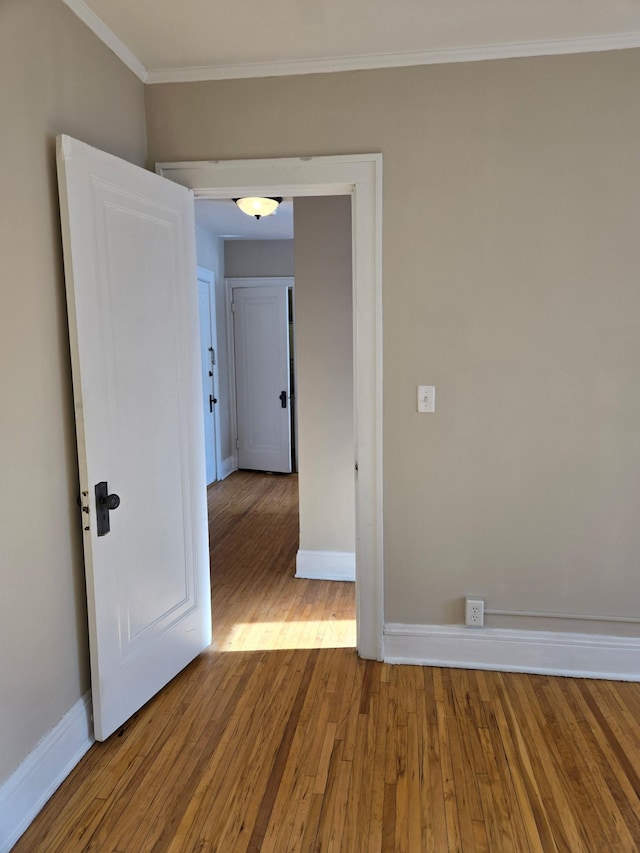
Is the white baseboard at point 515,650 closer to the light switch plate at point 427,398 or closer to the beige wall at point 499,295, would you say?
the beige wall at point 499,295

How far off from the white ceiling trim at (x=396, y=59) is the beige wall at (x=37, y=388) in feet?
1.47

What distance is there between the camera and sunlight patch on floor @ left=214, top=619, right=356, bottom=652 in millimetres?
2914

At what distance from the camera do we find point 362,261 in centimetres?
255

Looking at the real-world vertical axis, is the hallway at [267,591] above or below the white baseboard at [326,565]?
below

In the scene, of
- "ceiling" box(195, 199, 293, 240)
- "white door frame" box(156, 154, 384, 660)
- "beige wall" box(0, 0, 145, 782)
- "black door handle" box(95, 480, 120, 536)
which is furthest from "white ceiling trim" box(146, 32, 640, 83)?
"ceiling" box(195, 199, 293, 240)

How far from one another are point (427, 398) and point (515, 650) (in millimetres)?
1180

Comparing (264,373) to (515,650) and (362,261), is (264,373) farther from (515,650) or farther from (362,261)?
(515,650)

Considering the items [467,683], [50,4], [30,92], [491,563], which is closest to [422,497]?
[491,563]

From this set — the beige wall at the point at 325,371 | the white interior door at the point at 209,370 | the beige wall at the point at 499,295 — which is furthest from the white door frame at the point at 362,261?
the white interior door at the point at 209,370

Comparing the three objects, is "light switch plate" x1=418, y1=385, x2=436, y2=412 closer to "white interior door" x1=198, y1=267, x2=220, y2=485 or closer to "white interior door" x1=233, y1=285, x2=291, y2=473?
"white interior door" x1=198, y1=267, x2=220, y2=485

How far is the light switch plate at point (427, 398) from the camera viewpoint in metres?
2.58

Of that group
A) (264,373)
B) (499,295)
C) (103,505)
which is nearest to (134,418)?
(103,505)

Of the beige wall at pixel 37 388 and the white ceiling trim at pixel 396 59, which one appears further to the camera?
the white ceiling trim at pixel 396 59

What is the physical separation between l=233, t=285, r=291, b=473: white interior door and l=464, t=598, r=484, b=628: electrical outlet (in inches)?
169
